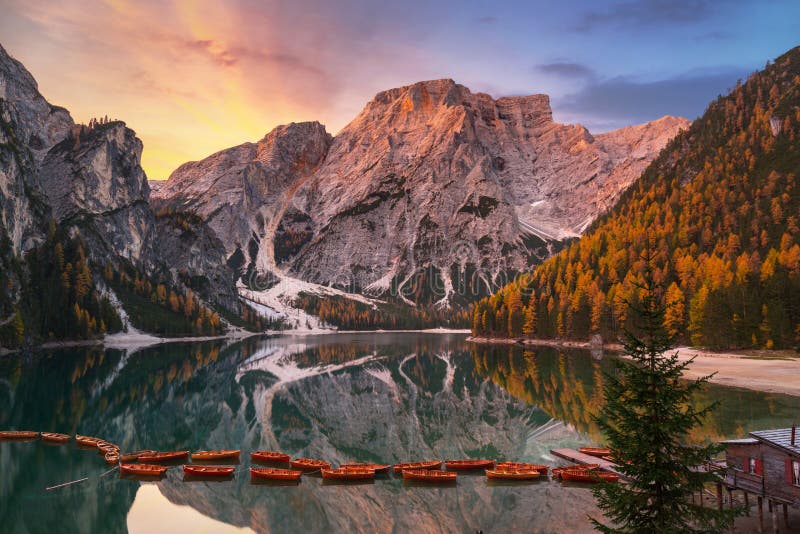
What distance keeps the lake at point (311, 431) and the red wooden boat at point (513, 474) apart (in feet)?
2.44

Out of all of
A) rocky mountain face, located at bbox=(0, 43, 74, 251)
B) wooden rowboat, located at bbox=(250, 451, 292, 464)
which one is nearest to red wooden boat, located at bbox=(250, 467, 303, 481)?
wooden rowboat, located at bbox=(250, 451, 292, 464)

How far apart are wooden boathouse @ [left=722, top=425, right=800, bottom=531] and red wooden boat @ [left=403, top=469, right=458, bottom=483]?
19.0m

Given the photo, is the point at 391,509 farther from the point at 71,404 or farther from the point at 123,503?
the point at 71,404

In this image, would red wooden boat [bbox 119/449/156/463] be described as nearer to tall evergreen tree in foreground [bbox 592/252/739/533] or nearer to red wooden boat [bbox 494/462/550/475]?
red wooden boat [bbox 494/462/550/475]

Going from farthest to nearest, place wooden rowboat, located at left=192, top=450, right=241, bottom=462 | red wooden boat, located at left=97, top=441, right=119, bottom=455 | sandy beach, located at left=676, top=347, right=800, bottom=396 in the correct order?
sandy beach, located at left=676, top=347, right=800, bottom=396, red wooden boat, located at left=97, top=441, right=119, bottom=455, wooden rowboat, located at left=192, top=450, right=241, bottom=462

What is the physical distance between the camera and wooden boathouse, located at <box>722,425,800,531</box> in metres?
24.1

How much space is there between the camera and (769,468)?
25.2 m

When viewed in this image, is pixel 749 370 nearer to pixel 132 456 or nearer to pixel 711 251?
pixel 711 251

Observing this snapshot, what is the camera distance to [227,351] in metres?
168

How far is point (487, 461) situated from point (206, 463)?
76.6ft

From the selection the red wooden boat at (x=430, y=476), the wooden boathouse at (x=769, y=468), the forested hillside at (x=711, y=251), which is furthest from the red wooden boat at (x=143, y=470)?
the forested hillside at (x=711, y=251)

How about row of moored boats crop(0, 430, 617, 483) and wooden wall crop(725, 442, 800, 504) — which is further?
row of moored boats crop(0, 430, 617, 483)

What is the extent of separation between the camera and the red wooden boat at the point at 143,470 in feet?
139

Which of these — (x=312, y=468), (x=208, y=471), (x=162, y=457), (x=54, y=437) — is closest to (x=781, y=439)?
(x=312, y=468)
